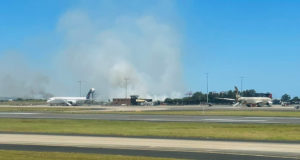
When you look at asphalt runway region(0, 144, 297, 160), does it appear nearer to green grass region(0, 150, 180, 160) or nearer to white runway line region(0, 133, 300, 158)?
green grass region(0, 150, 180, 160)

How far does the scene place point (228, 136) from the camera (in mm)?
37469

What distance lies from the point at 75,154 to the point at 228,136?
52.5 feet

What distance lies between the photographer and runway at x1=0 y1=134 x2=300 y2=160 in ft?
Answer: 85.6

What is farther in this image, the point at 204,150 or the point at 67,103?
the point at 67,103

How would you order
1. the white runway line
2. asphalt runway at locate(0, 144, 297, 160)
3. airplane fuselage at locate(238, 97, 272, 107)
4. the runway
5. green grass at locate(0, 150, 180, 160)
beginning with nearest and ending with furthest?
green grass at locate(0, 150, 180, 160) → asphalt runway at locate(0, 144, 297, 160) → the runway → the white runway line → airplane fuselage at locate(238, 97, 272, 107)

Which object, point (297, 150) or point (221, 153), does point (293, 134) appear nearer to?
point (297, 150)

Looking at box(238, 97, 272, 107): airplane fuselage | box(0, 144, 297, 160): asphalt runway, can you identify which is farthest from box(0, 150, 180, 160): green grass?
box(238, 97, 272, 107): airplane fuselage

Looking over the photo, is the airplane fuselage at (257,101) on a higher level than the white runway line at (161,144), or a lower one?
higher

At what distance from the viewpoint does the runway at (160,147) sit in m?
26.1

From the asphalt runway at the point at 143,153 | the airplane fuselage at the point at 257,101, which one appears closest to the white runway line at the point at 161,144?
the asphalt runway at the point at 143,153

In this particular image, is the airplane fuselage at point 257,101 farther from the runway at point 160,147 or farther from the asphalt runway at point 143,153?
the asphalt runway at point 143,153

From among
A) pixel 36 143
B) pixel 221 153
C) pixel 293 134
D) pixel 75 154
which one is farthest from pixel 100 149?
pixel 293 134

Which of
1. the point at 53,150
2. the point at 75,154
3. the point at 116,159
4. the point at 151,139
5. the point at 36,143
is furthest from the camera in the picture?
the point at 151,139

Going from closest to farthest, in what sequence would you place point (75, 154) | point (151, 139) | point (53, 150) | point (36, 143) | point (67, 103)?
point (75, 154) < point (53, 150) < point (36, 143) < point (151, 139) < point (67, 103)
